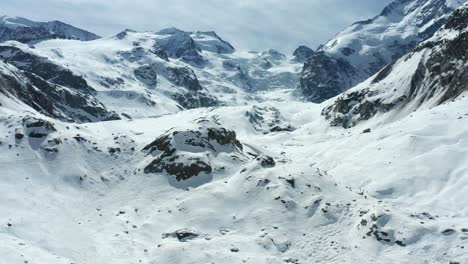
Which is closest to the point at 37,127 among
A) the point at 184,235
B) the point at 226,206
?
the point at 226,206

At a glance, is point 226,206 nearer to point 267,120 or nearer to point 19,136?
point 19,136

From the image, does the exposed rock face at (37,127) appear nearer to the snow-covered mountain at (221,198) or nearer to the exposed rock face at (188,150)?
the snow-covered mountain at (221,198)

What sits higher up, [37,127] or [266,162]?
[37,127]

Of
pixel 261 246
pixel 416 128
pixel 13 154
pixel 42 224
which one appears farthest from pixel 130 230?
pixel 416 128

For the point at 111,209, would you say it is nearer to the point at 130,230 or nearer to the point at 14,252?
the point at 130,230

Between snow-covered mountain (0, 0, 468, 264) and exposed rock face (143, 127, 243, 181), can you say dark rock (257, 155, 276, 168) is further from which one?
exposed rock face (143, 127, 243, 181)

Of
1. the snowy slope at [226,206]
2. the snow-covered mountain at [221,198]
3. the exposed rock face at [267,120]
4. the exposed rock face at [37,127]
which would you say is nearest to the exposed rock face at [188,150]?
the snow-covered mountain at [221,198]
